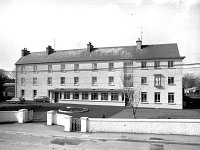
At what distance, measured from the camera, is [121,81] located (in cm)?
4088

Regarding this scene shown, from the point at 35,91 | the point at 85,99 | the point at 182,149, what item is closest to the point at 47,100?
the point at 35,91

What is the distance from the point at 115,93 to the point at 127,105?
3382 millimetres

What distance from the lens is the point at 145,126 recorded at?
54.7ft

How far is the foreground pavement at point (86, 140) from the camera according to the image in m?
13.4

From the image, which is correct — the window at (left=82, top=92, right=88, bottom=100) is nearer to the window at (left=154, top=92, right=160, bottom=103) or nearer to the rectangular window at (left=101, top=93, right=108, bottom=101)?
the rectangular window at (left=101, top=93, right=108, bottom=101)

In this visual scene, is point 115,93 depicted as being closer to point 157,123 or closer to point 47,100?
point 47,100

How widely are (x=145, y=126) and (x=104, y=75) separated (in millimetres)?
26403

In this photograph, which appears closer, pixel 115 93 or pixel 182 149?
pixel 182 149

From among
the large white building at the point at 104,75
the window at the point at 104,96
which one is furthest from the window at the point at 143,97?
the window at the point at 104,96

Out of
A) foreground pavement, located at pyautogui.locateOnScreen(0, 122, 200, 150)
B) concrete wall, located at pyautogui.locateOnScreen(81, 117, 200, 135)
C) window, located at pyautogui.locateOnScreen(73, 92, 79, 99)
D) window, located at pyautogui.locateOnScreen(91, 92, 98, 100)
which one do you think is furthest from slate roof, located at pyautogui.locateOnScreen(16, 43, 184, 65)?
foreground pavement, located at pyautogui.locateOnScreen(0, 122, 200, 150)

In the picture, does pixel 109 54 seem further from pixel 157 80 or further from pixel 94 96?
pixel 157 80

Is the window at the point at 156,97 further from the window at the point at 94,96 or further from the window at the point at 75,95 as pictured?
the window at the point at 75,95

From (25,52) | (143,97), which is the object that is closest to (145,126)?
(143,97)

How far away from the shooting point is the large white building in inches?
1499
